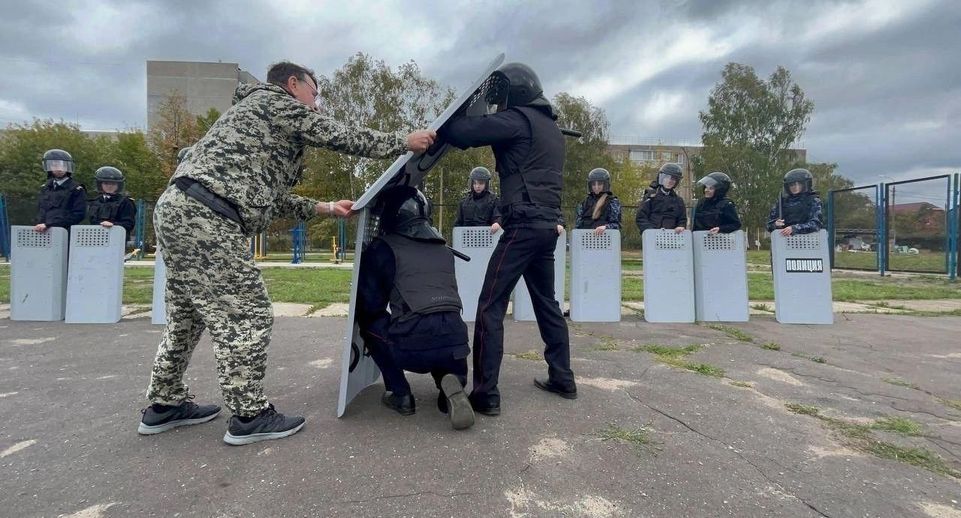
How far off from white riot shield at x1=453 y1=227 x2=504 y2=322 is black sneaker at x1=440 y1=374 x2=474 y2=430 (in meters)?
3.59

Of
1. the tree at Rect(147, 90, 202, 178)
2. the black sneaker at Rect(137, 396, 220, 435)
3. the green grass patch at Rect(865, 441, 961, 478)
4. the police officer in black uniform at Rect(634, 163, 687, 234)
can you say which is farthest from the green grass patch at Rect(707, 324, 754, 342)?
the tree at Rect(147, 90, 202, 178)

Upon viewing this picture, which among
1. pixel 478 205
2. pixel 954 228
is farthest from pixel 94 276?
pixel 954 228

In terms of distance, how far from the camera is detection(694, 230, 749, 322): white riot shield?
20.4 feet

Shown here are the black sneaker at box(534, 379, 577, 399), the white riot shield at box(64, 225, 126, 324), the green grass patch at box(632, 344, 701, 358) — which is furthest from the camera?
the white riot shield at box(64, 225, 126, 324)

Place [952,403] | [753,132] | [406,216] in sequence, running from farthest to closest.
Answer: [753,132]
[952,403]
[406,216]

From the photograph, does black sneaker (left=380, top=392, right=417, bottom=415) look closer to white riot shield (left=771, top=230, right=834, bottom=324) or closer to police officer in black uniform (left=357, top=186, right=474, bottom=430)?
police officer in black uniform (left=357, top=186, right=474, bottom=430)

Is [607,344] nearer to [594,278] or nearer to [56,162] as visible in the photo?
[594,278]

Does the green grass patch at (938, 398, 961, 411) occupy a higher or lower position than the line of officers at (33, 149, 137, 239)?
lower

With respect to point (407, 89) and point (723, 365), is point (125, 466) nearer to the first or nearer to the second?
point (723, 365)

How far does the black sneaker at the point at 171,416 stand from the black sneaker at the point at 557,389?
2025 mm

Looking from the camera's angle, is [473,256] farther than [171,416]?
Yes

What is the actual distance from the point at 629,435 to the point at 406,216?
1690 millimetres

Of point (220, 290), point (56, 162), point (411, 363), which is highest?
point (56, 162)

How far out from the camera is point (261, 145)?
242 cm
